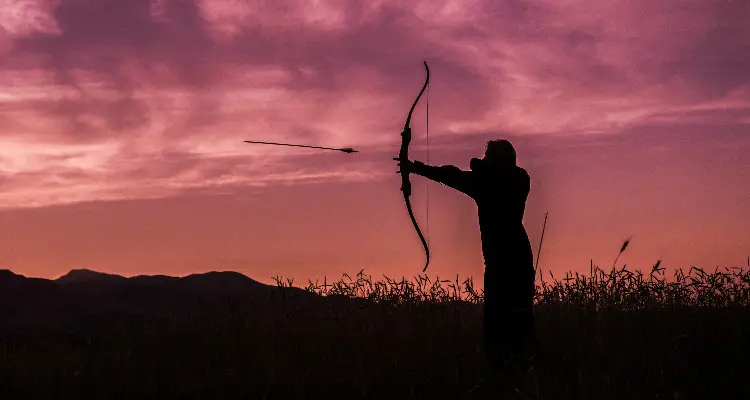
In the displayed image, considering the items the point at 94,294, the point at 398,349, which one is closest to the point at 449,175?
the point at 398,349

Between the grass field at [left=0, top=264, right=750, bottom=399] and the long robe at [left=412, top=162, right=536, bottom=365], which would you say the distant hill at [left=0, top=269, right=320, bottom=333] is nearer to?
the grass field at [left=0, top=264, right=750, bottom=399]

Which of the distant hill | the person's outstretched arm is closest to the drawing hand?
the person's outstretched arm

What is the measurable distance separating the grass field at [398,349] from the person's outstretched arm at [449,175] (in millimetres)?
1628

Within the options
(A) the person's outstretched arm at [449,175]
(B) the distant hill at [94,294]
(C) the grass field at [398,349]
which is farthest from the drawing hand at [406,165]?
(B) the distant hill at [94,294]

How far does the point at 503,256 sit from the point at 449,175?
933 millimetres

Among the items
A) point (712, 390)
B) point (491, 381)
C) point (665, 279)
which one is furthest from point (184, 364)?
point (665, 279)

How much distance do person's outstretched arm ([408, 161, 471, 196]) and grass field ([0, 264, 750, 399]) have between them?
64.1 inches

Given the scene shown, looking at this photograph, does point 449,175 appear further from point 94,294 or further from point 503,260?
point 94,294

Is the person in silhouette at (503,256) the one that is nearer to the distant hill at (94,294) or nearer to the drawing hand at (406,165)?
the drawing hand at (406,165)

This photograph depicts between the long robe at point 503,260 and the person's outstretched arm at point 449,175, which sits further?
the person's outstretched arm at point 449,175

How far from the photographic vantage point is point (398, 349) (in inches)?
332

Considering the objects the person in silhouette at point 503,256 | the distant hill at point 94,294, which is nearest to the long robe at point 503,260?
the person in silhouette at point 503,256

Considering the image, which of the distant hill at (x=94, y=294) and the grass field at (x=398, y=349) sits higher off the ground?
the distant hill at (x=94, y=294)

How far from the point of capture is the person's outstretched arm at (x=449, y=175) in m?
7.61
